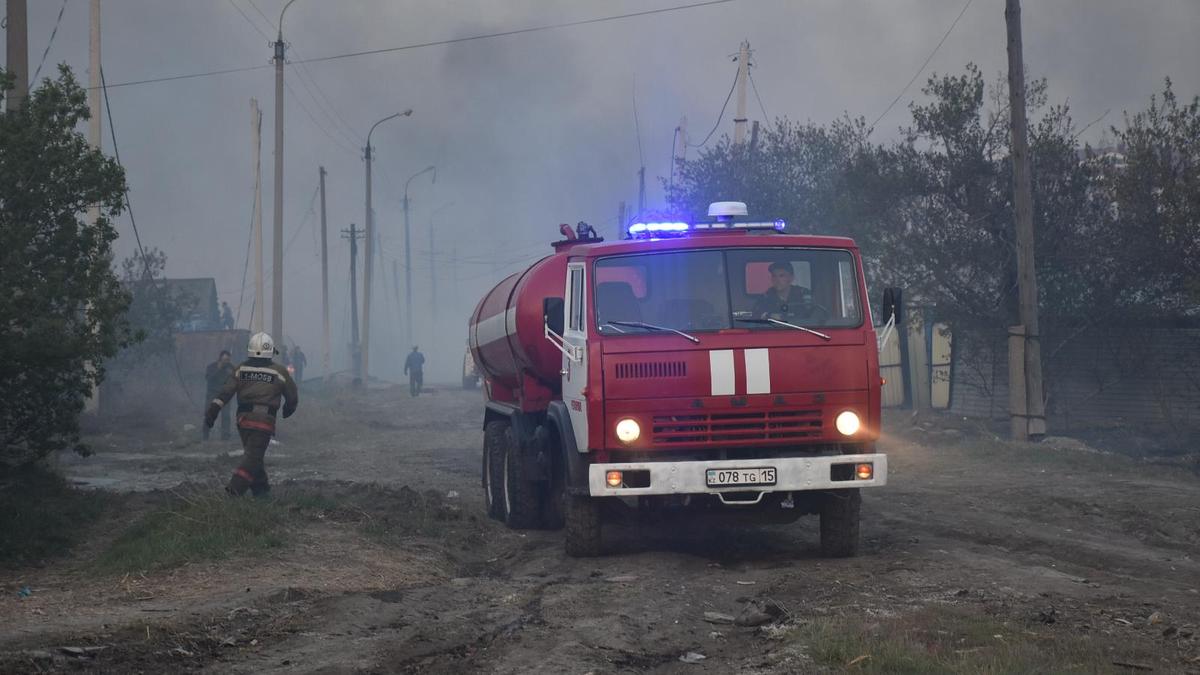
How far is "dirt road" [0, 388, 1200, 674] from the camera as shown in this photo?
602cm

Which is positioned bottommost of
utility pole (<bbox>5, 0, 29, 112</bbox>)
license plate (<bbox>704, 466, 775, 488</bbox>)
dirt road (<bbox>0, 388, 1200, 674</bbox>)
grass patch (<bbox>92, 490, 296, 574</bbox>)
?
dirt road (<bbox>0, 388, 1200, 674</bbox>)

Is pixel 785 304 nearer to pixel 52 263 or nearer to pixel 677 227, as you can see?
pixel 677 227

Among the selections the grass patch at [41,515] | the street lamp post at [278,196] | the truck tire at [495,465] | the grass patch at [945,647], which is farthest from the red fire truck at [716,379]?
the street lamp post at [278,196]

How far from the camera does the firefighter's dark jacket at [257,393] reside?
12.0m

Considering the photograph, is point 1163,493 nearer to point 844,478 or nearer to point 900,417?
point 844,478

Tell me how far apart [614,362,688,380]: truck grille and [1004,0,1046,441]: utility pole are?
11.7 meters

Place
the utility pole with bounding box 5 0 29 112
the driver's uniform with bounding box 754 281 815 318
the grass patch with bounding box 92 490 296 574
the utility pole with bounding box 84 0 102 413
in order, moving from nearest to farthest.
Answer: the grass patch with bounding box 92 490 296 574, the driver's uniform with bounding box 754 281 815 318, the utility pole with bounding box 5 0 29 112, the utility pole with bounding box 84 0 102 413

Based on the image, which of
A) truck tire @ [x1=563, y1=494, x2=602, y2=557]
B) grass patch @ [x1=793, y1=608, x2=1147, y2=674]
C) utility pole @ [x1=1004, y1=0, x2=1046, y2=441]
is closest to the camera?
grass patch @ [x1=793, y1=608, x2=1147, y2=674]

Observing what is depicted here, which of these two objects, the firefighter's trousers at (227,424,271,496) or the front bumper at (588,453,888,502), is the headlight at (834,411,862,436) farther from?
the firefighter's trousers at (227,424,271,496)

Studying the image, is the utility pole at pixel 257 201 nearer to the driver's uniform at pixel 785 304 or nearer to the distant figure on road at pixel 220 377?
the distant figure on road at pixel 220 377

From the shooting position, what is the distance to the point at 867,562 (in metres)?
9.06

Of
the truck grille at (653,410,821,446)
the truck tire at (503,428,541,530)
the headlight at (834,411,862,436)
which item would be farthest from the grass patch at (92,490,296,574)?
the headlight at (834,411,862,436)

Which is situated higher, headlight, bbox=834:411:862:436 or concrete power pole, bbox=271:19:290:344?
concrete power pole, bbox=271:19:290:344

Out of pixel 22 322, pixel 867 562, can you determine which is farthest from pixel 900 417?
pixel 22 322
